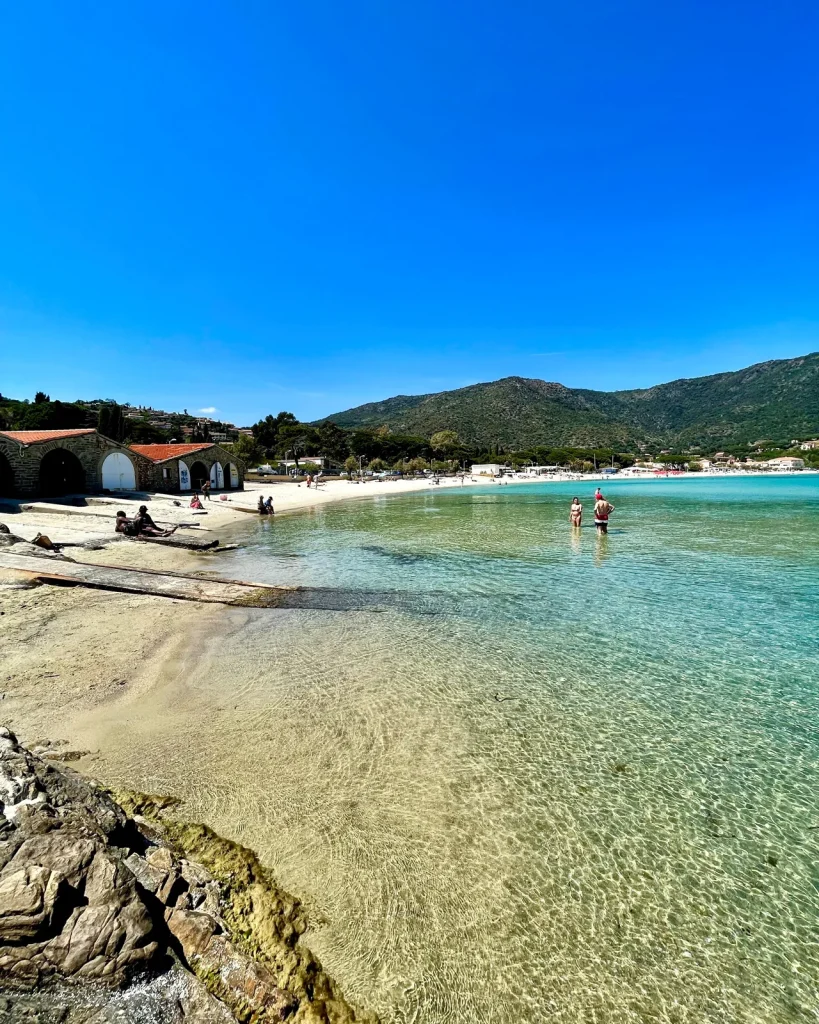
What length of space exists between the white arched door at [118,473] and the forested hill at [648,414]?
13208 centimetres

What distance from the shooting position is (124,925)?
2.44 metres

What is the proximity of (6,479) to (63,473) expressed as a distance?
4.56m

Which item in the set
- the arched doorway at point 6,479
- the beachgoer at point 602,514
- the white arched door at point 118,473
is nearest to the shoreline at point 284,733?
the beachgoer at point 602,514

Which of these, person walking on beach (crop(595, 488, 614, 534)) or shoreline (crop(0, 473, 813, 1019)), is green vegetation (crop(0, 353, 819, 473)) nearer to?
person walking on beach (crop(595, 488, 614, 534))

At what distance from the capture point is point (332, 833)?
158 inches

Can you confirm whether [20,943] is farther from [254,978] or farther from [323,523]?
[323,523]

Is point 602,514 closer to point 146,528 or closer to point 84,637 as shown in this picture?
point 146,528

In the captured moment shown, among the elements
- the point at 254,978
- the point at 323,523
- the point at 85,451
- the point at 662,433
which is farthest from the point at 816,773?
the point at 662,433

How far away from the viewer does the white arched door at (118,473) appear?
30328 mm

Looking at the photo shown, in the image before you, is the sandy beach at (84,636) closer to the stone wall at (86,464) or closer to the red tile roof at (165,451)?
the stone wall at (86,464)

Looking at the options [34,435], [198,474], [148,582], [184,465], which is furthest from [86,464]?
[148,582]

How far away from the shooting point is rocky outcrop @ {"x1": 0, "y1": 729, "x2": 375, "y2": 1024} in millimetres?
2219

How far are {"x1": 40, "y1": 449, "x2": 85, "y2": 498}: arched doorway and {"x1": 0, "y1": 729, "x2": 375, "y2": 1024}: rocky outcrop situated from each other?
30.5 metres

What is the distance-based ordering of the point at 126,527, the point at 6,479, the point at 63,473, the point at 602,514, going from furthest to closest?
1. the point at 63,473
2. the point at 6,479
3. the point at 602,514
4. the point at 126,527
